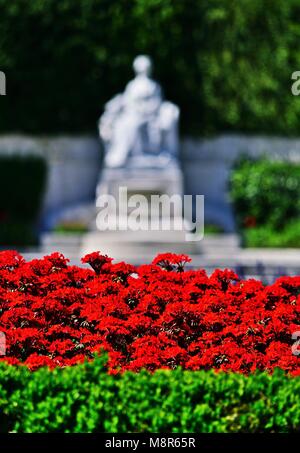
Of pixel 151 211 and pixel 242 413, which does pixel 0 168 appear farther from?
pixel 242 413

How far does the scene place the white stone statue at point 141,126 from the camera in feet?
48.8

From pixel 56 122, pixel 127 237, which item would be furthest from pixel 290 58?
pixel 127 237

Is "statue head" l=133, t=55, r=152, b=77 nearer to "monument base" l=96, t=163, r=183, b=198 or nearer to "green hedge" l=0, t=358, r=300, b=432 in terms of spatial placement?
"monument base" l=96, t=163, r=183, b=198

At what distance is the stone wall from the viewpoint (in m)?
16.7

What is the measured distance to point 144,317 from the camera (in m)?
5.26

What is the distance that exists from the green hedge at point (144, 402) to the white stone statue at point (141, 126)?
10.7 metres

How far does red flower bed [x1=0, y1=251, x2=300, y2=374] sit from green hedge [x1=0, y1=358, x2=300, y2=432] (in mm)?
494

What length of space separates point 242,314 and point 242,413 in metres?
1.29

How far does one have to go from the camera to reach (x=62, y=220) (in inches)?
611
